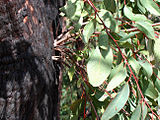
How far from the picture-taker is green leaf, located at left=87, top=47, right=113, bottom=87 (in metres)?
0.52

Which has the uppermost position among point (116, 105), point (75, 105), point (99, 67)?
point (99, 67)

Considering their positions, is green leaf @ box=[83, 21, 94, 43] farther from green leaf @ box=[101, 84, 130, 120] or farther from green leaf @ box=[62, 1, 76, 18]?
green leaf @ box=[101, 84, 130, 120]

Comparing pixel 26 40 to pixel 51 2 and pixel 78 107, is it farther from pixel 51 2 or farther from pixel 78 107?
pixel 51 2

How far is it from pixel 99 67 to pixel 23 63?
0.32 m

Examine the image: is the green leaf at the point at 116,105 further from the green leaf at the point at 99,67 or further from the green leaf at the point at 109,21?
the green leaf at the point at 109,21

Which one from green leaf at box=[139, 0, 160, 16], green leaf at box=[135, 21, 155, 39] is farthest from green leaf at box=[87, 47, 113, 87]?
green leaf at box=[139, 0, 160, 16]

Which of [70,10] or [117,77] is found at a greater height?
[70,10]

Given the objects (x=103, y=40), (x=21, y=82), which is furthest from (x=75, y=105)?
(x=103, y=40)

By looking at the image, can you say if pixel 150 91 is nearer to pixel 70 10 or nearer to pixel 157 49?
pixel 157 49

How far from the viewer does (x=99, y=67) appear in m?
0.54

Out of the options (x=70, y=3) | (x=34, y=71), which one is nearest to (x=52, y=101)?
(x=34, y=71)

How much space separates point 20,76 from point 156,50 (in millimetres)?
472

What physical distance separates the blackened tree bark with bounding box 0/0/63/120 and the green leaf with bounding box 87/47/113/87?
0.29 metres

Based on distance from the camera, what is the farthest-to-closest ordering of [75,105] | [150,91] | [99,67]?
[75,105], [150,91], [99,67]
